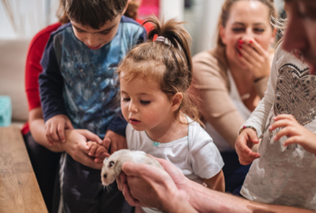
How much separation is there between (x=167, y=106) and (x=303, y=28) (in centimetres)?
54

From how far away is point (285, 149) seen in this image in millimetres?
847

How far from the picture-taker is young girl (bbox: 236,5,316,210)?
2.63 feet

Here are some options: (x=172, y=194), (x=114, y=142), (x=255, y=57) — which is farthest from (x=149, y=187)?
(x=255, y=57)

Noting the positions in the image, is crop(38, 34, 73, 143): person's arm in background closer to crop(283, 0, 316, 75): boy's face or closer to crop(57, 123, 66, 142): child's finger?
crop(57, 123, 66, 142): child's finger

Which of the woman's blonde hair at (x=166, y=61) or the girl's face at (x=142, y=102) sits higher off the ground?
the woman's blonde hair at (x=166, y=61)

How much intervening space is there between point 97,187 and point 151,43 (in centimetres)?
61

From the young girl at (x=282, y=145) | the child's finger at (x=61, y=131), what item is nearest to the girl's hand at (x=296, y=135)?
the young girl at (x=282, y=145)

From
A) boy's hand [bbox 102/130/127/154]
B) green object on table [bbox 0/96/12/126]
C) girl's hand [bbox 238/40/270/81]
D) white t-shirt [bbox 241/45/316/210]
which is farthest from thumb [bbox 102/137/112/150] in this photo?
green object on table [bbox 0/96/12/126]

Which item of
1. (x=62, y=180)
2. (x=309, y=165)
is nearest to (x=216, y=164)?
(x=309, y=165)

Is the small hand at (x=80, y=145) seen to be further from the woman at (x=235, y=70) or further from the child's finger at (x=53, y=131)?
the woman at (x=235, y=70)

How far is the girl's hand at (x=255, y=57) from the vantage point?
4.23ft

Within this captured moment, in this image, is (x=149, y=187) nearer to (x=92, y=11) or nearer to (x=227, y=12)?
(x=92, y=11)

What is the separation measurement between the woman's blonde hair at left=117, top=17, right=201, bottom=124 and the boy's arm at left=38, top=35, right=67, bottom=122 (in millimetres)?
362

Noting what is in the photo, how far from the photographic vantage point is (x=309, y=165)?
812 millimetres
